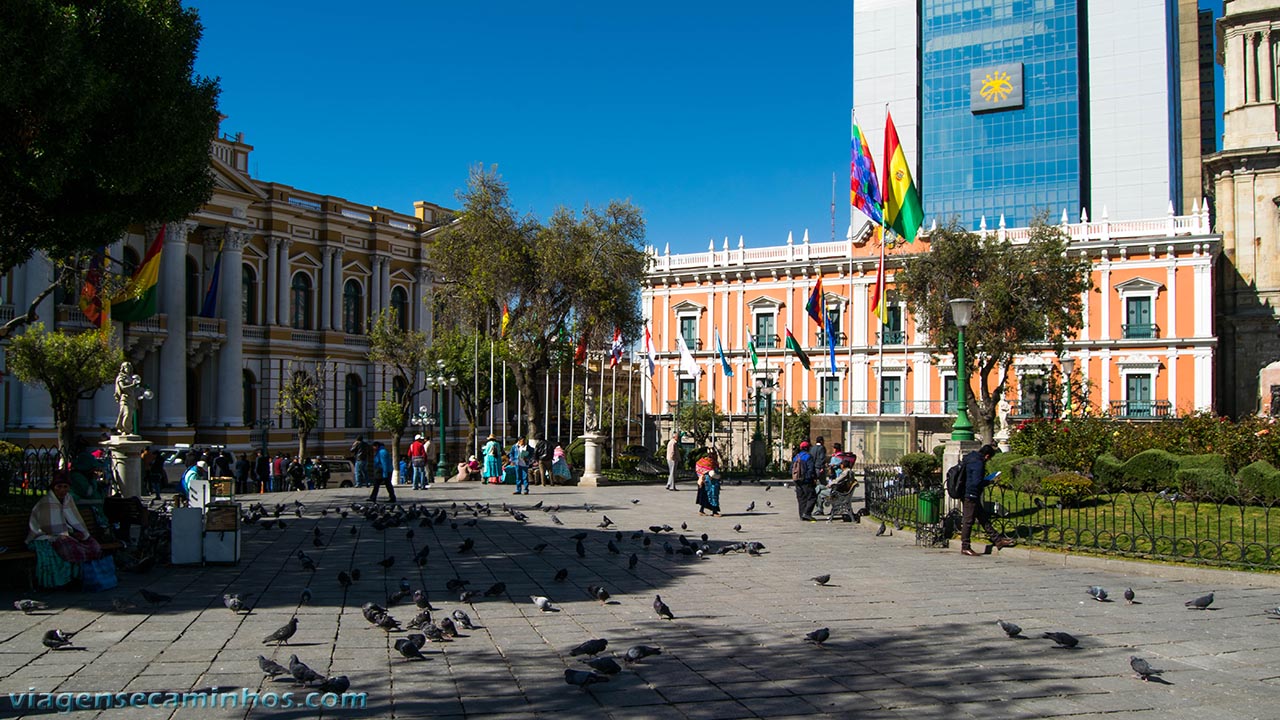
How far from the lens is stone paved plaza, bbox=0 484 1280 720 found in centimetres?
645

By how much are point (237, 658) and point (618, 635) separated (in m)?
2.94

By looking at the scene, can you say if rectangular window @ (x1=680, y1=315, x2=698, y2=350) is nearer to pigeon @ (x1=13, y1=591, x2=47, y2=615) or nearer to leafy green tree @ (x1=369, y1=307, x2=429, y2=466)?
leafy green tree @ (x1=369, y1=307, x2=429, y2=466)

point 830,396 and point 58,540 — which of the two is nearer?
point 58,540

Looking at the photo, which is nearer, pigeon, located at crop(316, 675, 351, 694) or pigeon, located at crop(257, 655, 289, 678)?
pigeon, located at crop(316, 675, 351, 694)

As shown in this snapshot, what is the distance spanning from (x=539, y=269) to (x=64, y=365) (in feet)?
46.3

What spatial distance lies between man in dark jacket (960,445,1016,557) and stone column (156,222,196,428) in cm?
3194

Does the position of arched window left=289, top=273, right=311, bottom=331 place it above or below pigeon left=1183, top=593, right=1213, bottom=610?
above

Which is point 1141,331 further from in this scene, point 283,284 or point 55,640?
point 55,640

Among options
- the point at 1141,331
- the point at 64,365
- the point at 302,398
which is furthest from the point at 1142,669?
the point at 1141,331

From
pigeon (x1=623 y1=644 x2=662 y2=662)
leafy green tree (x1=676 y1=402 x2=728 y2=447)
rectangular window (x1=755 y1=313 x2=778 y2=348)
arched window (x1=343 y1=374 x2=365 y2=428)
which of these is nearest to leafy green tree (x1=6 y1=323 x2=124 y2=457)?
arched window (x1=343 y1=374 x2=365 y2=428)

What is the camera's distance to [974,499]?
13117 millimetres

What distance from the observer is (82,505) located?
1207 centimetres

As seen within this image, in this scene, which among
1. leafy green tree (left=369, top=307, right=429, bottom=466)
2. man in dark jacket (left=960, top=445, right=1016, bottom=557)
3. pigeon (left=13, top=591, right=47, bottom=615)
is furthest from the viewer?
leafy green tree (left=369, top=307, right=429, bottom=466)

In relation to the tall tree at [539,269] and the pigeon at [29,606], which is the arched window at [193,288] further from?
the pigeon at [29,606]
